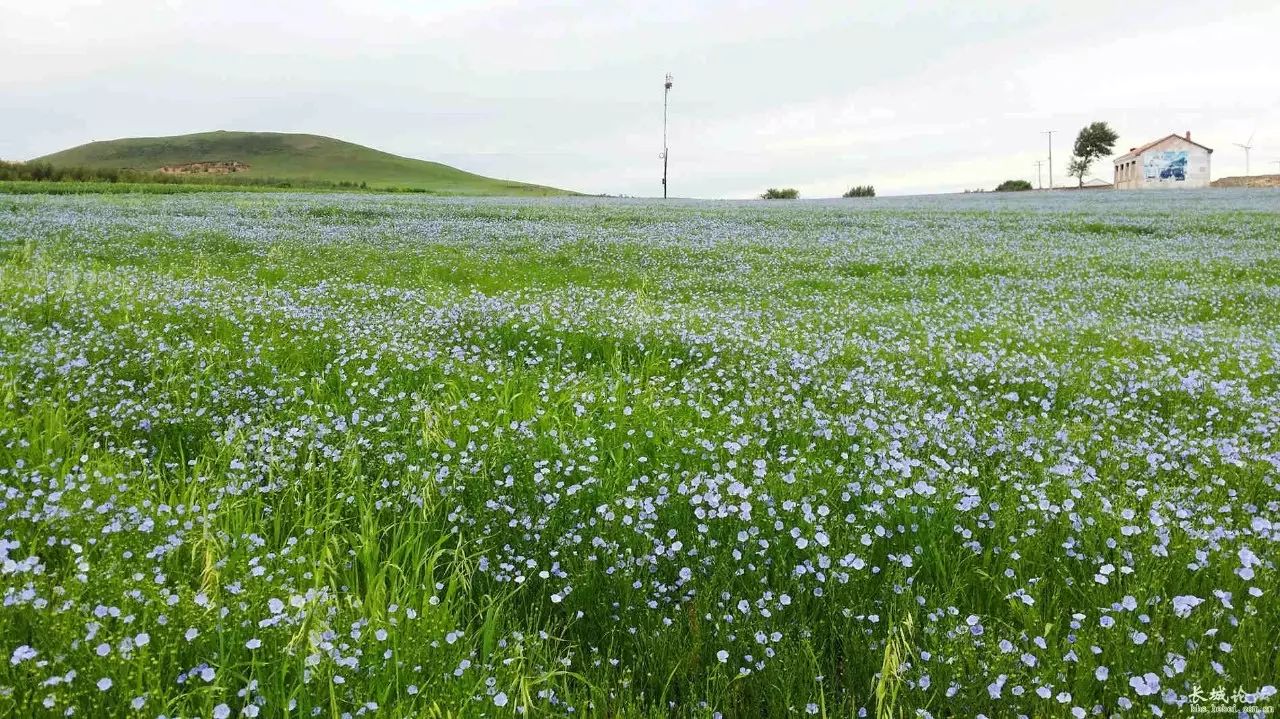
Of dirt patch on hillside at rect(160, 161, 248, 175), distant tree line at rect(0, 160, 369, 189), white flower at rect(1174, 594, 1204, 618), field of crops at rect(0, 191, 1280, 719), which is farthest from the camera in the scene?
dirt patch on hillside at rect(160, 161, 248, 175)

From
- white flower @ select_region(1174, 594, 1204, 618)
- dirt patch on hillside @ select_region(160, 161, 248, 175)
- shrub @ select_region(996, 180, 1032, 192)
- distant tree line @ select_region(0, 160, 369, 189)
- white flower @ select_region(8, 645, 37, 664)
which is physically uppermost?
dirt patch on hillside @ select_region(160, 161, 248, 175)

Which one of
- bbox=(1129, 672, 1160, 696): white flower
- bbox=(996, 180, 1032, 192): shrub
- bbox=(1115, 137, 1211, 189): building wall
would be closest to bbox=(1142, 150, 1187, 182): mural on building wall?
bbox=(1115, 137, 1211, 189): building wall

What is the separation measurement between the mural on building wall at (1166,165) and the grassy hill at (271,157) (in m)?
91.5

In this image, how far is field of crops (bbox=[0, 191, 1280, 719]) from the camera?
9.11 ft

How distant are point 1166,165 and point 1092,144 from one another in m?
10.6

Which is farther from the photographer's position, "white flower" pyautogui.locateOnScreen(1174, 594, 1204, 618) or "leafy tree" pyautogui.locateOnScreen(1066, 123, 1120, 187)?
"leafy tree" pyautogui.locateOnScreen(1066, 123, 1120, 187)

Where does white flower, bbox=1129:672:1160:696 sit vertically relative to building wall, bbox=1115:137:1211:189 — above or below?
below

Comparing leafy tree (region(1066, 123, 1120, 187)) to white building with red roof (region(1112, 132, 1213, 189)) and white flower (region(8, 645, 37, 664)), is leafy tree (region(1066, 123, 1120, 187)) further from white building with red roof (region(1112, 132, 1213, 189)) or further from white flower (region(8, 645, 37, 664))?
white flower (region(8, 645, 37, 664))

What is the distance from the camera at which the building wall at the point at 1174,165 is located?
104 m

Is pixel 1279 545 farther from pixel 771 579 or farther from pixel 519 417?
pixel 519 417

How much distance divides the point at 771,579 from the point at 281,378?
4.65 m

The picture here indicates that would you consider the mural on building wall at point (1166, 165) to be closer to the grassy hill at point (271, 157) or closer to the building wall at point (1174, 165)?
the building wall at point (1174, 165)

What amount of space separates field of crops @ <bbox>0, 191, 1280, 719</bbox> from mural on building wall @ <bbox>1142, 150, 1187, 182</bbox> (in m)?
122

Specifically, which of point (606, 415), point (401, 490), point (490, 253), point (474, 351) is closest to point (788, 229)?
point (490, 253)
